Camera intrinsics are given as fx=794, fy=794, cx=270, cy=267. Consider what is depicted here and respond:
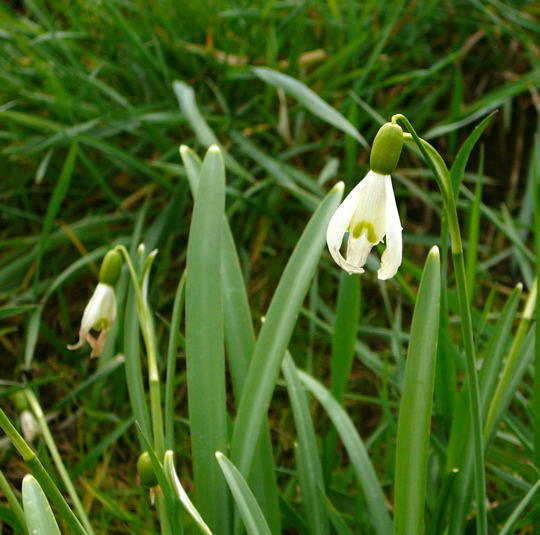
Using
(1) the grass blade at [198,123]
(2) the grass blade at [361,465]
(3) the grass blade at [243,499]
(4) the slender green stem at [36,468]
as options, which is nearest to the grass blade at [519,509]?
(2) the grass blade at [361,465]

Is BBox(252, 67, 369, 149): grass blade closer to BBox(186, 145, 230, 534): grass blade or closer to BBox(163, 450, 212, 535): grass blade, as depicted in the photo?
BBox(186, 145, 230, 534): grass blade

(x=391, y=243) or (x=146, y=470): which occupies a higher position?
(x=391, y=243)

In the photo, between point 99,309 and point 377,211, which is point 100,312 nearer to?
point 99,309

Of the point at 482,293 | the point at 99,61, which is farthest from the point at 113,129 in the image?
the point at 482,293

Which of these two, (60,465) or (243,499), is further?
(60,465)

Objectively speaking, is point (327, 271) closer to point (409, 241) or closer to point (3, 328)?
point (409, 241)

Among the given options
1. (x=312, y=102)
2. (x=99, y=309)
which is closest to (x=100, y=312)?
(x=99, y=309)

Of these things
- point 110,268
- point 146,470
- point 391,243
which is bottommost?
point 146,470
